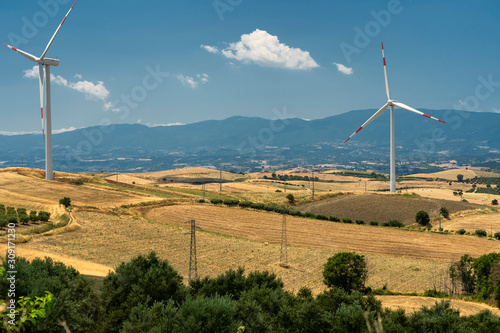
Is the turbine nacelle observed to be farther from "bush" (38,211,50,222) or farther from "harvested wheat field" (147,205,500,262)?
"harvested wheat field" (147,205,500,262)

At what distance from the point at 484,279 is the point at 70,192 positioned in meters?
81.9

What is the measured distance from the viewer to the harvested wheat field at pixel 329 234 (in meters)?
60.4

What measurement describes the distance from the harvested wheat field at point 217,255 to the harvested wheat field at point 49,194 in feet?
60.3

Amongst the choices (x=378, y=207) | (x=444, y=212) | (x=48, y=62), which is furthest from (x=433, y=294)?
(x=48, y=62)

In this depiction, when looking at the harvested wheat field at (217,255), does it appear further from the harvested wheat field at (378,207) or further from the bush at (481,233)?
the harvested wheat field at (378,207)

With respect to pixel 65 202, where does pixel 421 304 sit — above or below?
below

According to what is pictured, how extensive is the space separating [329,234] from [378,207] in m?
29.7

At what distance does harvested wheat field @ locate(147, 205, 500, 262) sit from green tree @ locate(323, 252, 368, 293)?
59.4ft

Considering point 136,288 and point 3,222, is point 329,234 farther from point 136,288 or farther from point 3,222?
point 3,222

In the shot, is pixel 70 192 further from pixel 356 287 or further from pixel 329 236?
pixel 356 287

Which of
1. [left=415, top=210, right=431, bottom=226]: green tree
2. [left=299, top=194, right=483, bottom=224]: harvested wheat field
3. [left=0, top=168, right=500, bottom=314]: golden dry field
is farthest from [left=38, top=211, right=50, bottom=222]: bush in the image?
[left=415, top=210, right=431, bottom=226]: green tree

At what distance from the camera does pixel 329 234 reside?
69875 millimetres

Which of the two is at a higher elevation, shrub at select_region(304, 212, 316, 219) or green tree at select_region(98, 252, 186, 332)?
green tree at select_region(98, 252, 186, 332)

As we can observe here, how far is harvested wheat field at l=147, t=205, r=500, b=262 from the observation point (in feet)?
198
